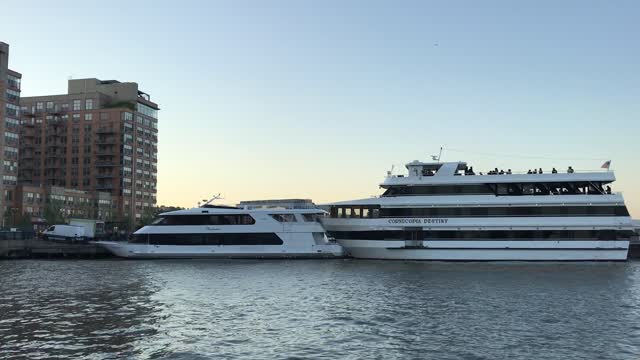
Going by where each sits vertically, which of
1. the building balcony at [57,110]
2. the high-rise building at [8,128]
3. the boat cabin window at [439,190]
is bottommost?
the boat cabin window at [439,190]

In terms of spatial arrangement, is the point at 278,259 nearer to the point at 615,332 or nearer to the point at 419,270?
the point at 419,270

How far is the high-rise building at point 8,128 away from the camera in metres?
125

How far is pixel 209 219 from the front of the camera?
60719 millimetres

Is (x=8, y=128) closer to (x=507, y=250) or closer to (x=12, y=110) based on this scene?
(x=12, y=110)

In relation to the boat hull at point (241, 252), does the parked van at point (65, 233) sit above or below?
above

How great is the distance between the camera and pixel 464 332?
23922 millimetres

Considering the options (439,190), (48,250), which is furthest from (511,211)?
(48,250)

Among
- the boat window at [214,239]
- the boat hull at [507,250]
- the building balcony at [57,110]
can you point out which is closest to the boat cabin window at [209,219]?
the boat window at [214,239]

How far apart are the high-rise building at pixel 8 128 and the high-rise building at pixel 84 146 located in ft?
90.1

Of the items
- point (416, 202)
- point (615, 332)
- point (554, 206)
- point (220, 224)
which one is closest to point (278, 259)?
point (220, 224)

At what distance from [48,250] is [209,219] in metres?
21.6

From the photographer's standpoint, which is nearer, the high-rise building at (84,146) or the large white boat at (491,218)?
the large white boat at (491,218)

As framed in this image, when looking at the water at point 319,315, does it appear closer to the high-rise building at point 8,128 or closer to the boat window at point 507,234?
the boat window at point 507,234

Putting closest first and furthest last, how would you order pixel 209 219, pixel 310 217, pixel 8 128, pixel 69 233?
1. pixel 209 219
2. pixel 310 217
3. pixel 69 233
4. pixel 8 128
